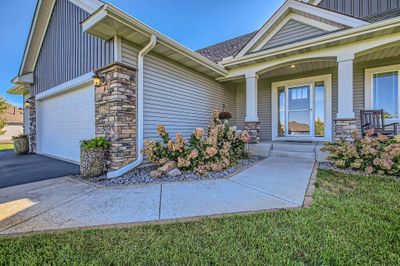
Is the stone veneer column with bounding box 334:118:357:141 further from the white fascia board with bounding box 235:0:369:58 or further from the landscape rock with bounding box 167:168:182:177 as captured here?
the landscape rock with bounding box 167:168:182:177

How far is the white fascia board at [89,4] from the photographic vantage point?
207 inches

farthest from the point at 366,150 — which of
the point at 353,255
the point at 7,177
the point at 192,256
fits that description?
the point at 7,177

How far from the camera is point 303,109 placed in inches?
305

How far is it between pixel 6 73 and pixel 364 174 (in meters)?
32.7

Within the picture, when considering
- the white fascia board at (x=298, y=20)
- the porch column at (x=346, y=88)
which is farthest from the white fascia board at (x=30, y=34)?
the porch column at (x=346, y=88)

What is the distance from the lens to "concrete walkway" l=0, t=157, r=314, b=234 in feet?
8.29

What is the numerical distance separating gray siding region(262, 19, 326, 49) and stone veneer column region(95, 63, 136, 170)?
4936mm

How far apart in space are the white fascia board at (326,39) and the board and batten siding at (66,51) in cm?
424

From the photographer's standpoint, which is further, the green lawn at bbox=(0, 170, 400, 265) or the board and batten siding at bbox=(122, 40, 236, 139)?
the board and batten siding at bbox=(122, 40, 236, 139)

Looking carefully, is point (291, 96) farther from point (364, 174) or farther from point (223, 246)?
point (223, 246)

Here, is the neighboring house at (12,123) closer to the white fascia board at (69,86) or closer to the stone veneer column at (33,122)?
the stone veneer column at (33,122)

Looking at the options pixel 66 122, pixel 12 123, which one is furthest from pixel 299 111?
pixel 12 123

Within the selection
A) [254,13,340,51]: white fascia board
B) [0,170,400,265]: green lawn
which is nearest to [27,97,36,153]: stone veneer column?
[0,170,400,265]: green lawn

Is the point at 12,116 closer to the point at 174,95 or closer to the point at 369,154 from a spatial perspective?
the point at 174,95
